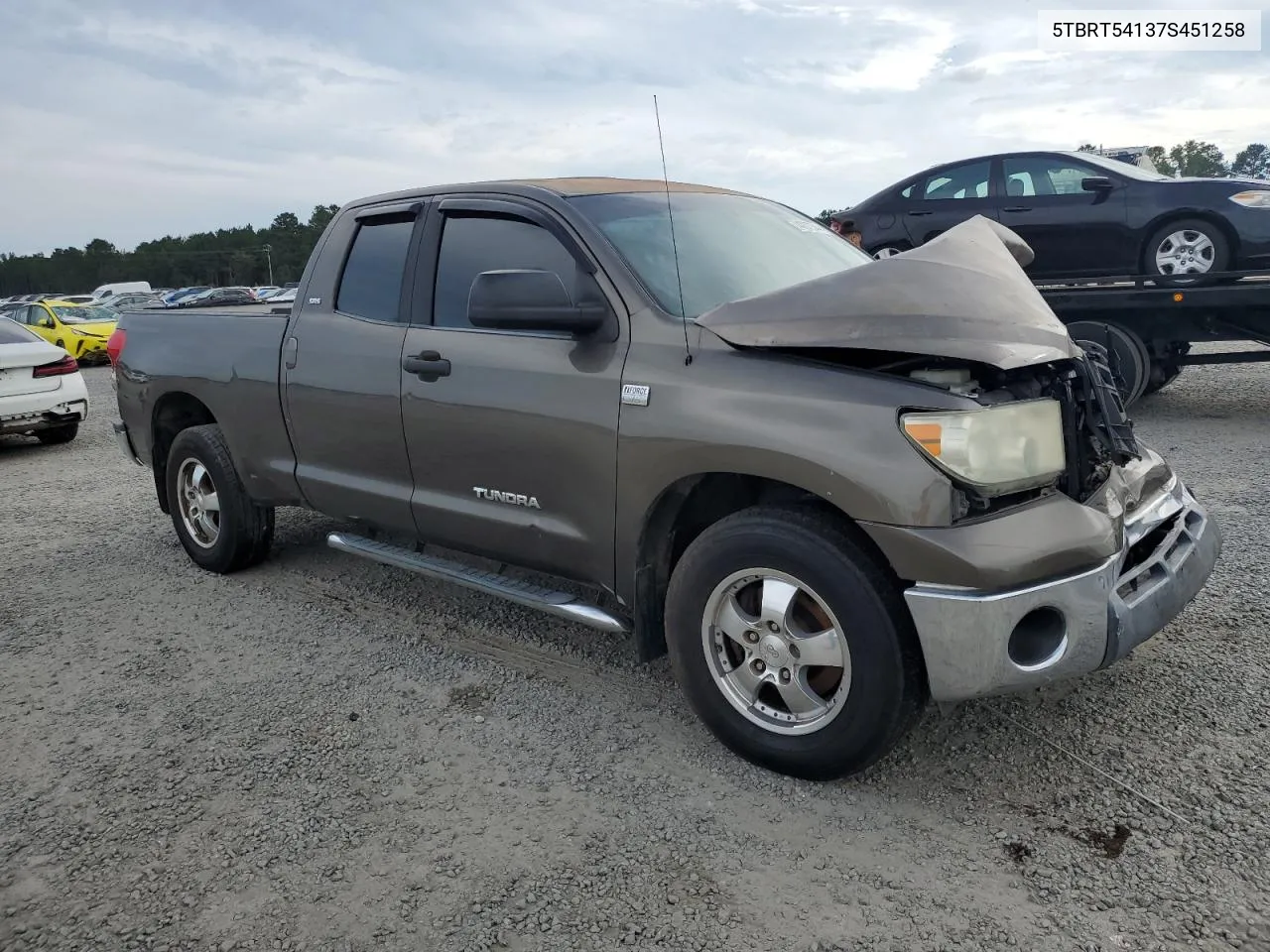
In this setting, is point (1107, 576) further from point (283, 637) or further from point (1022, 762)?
point (283, 637)

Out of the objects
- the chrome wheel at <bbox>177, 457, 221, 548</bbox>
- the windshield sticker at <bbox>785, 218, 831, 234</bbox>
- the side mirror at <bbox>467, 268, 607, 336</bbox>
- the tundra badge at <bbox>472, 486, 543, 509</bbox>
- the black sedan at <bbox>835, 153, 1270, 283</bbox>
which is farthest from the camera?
the black sedan at <bbox>835, 153, 1270, 283</bbox>

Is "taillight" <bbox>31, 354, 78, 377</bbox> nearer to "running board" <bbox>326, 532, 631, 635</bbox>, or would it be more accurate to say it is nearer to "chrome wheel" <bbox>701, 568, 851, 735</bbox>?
"running board" <bbox>326, 532, 631, 635</bbox>

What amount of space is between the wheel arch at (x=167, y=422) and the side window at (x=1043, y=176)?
7.51m

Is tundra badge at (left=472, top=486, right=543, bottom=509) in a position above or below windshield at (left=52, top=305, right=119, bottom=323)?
above

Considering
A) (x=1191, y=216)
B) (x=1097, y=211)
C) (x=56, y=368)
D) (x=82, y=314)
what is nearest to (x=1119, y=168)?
(x=1097, y=211)

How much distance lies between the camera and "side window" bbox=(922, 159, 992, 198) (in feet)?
31.2

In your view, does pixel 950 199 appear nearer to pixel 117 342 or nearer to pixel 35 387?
pixel 117 342

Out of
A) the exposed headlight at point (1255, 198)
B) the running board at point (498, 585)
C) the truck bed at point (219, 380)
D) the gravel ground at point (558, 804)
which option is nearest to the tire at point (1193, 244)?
the exposed headlight at point (1255, 198)

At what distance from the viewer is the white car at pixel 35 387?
933cm

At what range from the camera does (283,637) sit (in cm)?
431

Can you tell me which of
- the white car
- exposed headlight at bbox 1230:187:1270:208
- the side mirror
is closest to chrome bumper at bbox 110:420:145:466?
the side mirror

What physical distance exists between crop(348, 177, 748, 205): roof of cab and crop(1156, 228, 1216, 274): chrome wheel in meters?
6.17

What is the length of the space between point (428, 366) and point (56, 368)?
25.5ft

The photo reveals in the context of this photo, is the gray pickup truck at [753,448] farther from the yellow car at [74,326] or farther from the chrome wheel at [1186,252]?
the yellow car at [74,326]
